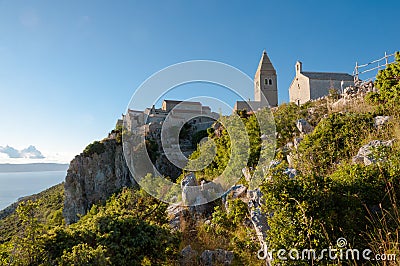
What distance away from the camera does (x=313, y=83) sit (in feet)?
84.8

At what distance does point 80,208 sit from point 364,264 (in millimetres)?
28508

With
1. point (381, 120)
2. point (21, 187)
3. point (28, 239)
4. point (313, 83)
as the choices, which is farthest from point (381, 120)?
point (21, 187)

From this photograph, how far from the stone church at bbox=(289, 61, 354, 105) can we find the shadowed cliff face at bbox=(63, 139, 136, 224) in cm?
1929

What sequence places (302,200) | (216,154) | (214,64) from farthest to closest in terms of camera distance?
1. (216,154)
2. (214,64)
3. (302,200)

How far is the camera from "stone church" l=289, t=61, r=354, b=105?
25.7 metres

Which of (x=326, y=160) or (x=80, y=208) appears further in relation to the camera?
(x=80, y=208)

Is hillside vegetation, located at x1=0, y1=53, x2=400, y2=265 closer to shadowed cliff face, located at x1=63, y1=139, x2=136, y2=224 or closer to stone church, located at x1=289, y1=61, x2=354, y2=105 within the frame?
stone church, located at x1=289, y1=61, x2=354, y2=105

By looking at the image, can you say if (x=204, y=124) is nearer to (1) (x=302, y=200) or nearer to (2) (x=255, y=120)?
(2) (x=255, y=120)

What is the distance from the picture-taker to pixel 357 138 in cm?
615

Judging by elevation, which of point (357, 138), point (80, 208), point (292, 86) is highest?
point (292, 86)

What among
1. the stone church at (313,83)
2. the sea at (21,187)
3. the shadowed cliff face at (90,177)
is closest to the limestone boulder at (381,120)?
the stone church at (313,83)

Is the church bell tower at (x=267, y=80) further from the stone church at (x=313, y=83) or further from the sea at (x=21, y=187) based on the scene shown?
the sea at (x=21, y=187)

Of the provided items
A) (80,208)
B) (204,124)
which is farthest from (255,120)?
(80,208)

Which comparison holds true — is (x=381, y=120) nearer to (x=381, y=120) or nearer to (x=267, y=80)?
(x=381, y=120)
